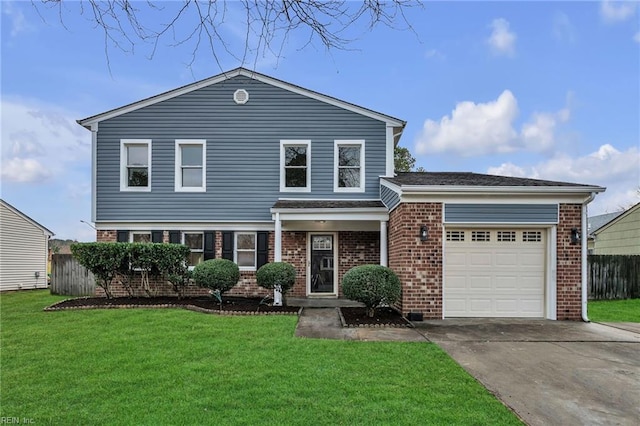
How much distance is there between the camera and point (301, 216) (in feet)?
36.3

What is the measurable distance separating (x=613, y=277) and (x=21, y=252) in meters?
25.6

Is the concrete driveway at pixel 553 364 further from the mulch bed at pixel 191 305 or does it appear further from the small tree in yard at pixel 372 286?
the mulch bed at pixel 191 305

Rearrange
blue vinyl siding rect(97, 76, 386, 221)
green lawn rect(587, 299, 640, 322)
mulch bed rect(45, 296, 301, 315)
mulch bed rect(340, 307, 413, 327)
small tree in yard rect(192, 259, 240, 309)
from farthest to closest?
blue vinyl siding rect(97, 76, 386, 221) < small tree in yard rect(192, 259, 240, 309) < green lawn rect(587, 299, 640, 322) < mulch bed rect(45, 296, 301, 315) < mulch bed rect(340, 307, 413, 327)

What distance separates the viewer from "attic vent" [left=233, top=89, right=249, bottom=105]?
1260 centimetres

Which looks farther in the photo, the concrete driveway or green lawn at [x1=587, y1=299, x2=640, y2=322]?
green lawn at [x1=587, y1=299, x2=640, y2=322]

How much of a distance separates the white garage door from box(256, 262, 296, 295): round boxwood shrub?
3859 mm

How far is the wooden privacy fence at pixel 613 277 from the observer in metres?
14.2

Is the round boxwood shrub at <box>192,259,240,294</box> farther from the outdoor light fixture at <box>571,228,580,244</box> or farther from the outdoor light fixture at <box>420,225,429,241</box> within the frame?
the outdoor light fixture at <box>571,228,580,244</box>

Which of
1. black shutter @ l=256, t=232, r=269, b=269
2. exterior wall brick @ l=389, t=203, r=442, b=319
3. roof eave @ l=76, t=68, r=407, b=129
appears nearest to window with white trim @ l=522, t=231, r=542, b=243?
exterior wall brick @ l=389, t=203, r=442, b=319

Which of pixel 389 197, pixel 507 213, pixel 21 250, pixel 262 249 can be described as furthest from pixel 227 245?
pixel 21 250

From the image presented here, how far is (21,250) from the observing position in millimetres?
19312

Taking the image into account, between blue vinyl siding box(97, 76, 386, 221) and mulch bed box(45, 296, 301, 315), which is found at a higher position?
blue vinyl siding box(97, 76, 386, 221)

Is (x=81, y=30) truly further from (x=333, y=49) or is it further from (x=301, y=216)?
(x=301, y=216)

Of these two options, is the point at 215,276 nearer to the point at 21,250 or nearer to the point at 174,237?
the point at 174,237
